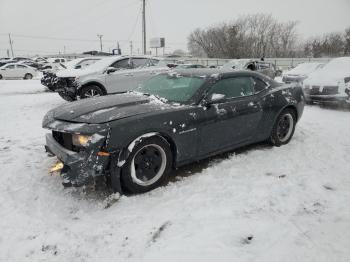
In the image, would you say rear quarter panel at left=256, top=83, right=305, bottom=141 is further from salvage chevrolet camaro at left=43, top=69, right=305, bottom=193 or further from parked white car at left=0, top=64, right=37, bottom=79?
parked white car at left=0, top=64, right=37, bottom=79

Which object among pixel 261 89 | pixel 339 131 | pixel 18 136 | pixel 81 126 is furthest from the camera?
pixel 339 131

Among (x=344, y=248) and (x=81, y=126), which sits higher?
(x=81, y=126)

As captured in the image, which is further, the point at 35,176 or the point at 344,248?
the point at 35,176

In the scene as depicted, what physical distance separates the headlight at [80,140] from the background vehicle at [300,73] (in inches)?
510

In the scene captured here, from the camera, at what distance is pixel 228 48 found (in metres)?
57.4

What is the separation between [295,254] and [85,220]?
196 centimetres

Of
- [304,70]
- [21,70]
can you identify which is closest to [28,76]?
[21,70]

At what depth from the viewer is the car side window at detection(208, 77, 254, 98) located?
4.41m

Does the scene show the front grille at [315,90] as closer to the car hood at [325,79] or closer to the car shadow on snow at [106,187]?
the car hood at [325,79]

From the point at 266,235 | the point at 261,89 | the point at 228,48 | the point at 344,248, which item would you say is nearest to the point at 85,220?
the point at 266,235

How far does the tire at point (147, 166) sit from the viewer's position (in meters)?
3.46

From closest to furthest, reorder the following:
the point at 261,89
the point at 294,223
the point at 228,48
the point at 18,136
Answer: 1. the point at 294,223
2. the point at 261,89
3. the point at 18,136
4. the point at 228,48

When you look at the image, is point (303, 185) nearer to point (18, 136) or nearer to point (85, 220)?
point (85, 220)

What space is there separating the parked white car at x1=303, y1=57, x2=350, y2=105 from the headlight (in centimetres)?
773
